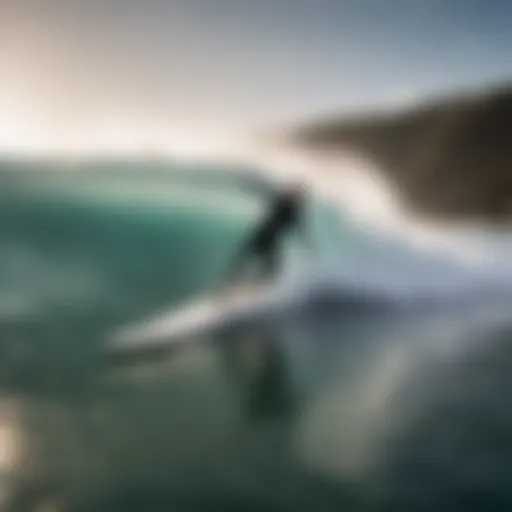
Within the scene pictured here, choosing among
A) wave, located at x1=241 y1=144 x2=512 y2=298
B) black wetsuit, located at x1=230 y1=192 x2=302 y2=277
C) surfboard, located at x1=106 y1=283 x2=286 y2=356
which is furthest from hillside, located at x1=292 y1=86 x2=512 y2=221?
surfboard, located at x1=106 y1=283 x2=286 y2=356

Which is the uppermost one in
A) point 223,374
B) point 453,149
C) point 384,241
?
point 453,149

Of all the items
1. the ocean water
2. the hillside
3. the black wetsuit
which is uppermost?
the hillside

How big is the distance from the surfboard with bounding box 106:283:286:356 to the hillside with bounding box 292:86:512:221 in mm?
275

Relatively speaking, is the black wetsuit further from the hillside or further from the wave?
the hillside

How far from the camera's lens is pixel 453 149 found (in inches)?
52.7

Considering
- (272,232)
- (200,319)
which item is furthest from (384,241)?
(200,319)

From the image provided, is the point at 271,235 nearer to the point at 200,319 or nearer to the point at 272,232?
the point at 272,232

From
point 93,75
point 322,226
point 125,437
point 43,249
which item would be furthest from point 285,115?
point 125,437

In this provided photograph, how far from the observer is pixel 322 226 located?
129 centimetres

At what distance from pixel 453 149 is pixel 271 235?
327 mm

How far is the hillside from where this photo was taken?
1.33m

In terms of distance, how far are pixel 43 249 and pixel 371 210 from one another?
0.51 meters

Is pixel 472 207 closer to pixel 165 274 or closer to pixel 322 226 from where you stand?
pixel 322 226

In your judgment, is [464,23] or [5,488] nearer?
[5,488]
